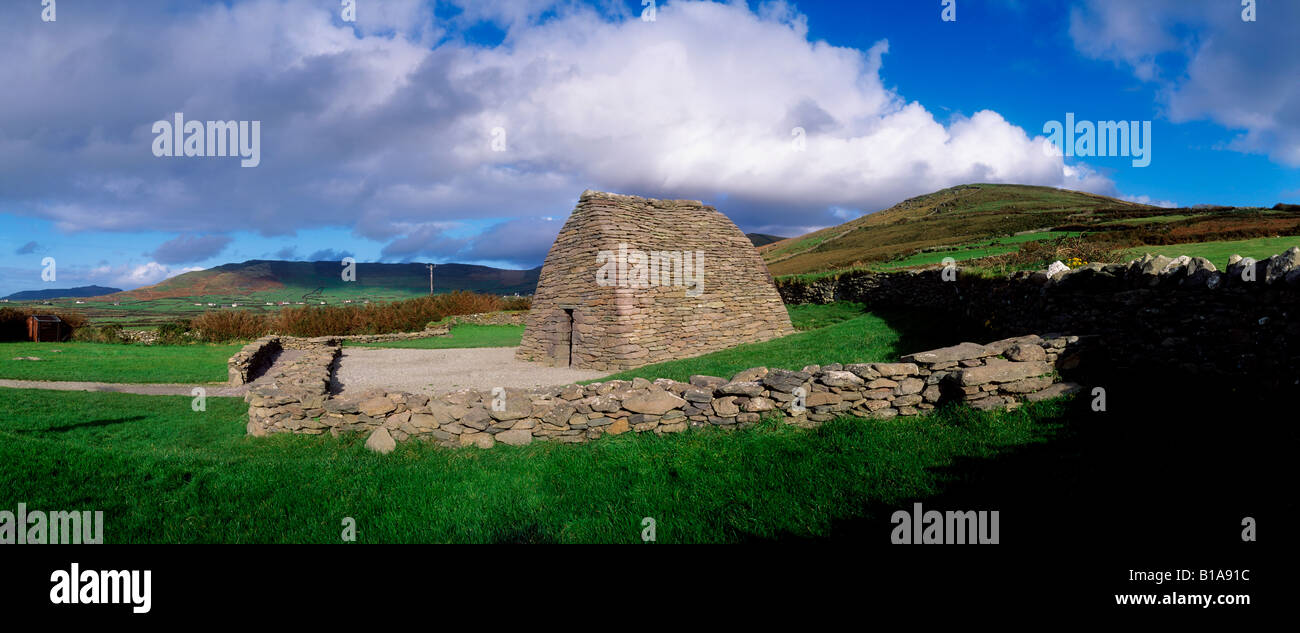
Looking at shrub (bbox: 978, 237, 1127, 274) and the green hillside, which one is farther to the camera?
the green hillside

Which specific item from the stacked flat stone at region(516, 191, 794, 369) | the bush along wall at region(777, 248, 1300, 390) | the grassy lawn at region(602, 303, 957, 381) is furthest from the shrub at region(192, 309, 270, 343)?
the bush along wall at region(777, 248, 1300, 390)

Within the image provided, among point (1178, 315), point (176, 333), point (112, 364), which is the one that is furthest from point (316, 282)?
point (1178, 315)

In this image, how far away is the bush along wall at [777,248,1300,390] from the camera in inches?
191

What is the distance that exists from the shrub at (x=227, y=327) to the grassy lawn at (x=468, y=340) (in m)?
8.67

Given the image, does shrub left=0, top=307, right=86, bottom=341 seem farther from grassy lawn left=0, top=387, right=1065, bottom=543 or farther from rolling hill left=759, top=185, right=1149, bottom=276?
rolling hill left=759, top=185, right=1149, bottom=276

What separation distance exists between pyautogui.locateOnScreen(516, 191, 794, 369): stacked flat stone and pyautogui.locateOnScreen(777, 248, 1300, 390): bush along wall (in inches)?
384

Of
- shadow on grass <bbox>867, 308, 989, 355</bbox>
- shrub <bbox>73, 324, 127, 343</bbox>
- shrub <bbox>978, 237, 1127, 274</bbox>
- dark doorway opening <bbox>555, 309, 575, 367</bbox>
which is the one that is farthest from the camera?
shrub <bbox>73, 324, 127, 343</bbox>

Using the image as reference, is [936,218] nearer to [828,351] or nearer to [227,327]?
[828,351]

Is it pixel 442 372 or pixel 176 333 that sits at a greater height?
pixel 176 333

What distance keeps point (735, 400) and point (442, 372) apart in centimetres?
1274

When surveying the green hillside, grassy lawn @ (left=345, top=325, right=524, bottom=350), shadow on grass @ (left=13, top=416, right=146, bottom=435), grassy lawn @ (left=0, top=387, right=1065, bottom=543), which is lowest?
shadow on grass @ (left=13, top=416, right=146, bottom=435)

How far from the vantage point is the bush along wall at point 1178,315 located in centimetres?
486

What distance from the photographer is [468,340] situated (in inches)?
1050
